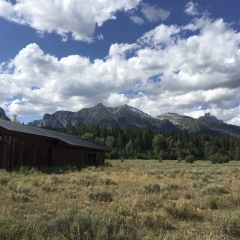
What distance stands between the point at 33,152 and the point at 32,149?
0.84ft

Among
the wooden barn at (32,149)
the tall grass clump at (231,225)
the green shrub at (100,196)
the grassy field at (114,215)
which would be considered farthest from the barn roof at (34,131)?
the tall grass clump at (231,225)

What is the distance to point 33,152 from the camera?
2081 cm

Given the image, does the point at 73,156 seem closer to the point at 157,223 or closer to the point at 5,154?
the point at 5,154

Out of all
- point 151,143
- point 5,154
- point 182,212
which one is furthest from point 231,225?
point 151,143

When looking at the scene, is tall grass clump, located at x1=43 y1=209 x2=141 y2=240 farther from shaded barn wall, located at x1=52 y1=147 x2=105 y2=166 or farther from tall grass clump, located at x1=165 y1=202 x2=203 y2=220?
shaded barn wall, located at x1=52 y1=147 x2=105 y2=166

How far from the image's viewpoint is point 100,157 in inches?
1307

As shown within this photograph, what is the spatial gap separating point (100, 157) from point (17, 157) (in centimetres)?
1495

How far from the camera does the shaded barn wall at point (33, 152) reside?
714 inches

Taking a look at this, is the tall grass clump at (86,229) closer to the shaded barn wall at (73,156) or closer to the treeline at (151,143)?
the shaded barn wall at (73,156)

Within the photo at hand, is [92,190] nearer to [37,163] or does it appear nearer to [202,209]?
[202,209]

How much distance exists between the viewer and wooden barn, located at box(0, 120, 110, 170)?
1814 cm

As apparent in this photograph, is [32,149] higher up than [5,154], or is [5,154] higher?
[32,149]

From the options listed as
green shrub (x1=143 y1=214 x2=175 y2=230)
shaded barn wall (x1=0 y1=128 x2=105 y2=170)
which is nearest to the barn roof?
shaded barn wall (x1=0 y1=128 x2=105 y2=170)

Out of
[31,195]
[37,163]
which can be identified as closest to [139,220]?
[31,195]
